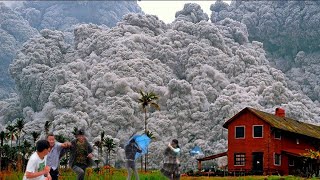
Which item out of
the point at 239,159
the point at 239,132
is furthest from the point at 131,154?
the point at 239,159

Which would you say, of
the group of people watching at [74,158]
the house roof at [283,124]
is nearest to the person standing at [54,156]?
the group of people watching at [74,158]

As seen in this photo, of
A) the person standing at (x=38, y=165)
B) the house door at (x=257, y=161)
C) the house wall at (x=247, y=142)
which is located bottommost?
the house door at (x=257, y=161)

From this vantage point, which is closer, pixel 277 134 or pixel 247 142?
pixel 277 134

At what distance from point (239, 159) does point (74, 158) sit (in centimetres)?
3804

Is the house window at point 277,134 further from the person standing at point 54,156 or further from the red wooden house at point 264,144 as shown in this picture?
the person standing at point 54,156

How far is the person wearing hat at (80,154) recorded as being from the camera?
15743 mm

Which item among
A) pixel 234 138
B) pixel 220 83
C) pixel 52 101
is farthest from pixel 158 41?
pixel 234 138

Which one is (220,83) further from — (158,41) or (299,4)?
(299,4)

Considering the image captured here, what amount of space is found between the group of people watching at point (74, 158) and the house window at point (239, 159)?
34234 mm

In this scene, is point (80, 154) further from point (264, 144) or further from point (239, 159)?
point (239, 159)

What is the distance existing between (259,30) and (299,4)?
1385 cm

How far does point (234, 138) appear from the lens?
52562 millimetres

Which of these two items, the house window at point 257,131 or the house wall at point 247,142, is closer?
the house wall at point 247,142

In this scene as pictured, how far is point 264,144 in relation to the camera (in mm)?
50656
